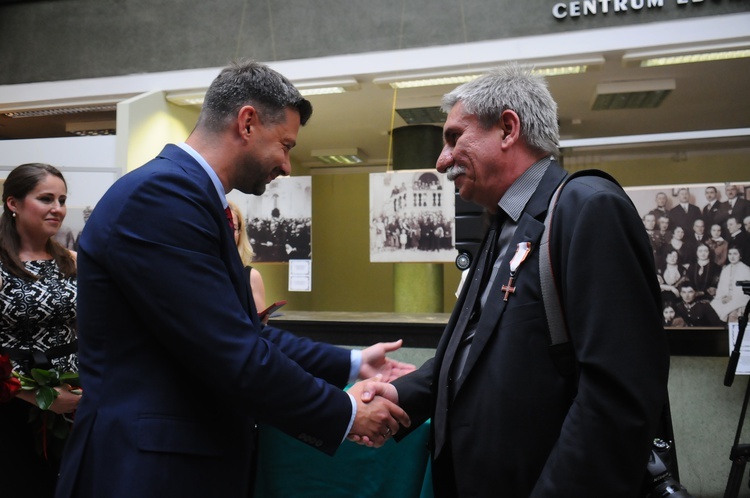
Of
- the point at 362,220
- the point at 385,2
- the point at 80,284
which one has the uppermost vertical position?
the point at 385,2

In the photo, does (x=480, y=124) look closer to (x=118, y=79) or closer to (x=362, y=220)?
(x=118, y=79)

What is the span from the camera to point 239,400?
5.33 feet

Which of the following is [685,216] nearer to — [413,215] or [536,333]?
[413,215]

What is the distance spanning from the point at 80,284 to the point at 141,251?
21cm

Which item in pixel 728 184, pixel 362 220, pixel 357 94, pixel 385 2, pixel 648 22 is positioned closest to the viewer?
pixel 728 184

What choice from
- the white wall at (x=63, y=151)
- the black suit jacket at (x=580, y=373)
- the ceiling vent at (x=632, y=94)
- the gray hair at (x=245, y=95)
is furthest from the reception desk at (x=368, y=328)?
the black suit jacket at (x=580, y=373)

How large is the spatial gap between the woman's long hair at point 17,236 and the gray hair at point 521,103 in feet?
7.03

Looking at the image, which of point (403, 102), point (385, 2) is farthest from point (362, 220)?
point (385, 2)

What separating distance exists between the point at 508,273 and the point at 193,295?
2.47 feet

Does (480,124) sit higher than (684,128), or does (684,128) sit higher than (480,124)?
(684,128)

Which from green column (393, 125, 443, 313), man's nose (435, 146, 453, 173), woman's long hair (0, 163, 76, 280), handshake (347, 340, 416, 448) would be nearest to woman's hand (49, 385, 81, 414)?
woman's long hair (0, 163, 76, 280)

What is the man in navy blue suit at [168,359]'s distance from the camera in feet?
5.02

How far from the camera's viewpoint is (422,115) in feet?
25.4

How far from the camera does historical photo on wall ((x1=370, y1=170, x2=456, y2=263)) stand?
6195mm
